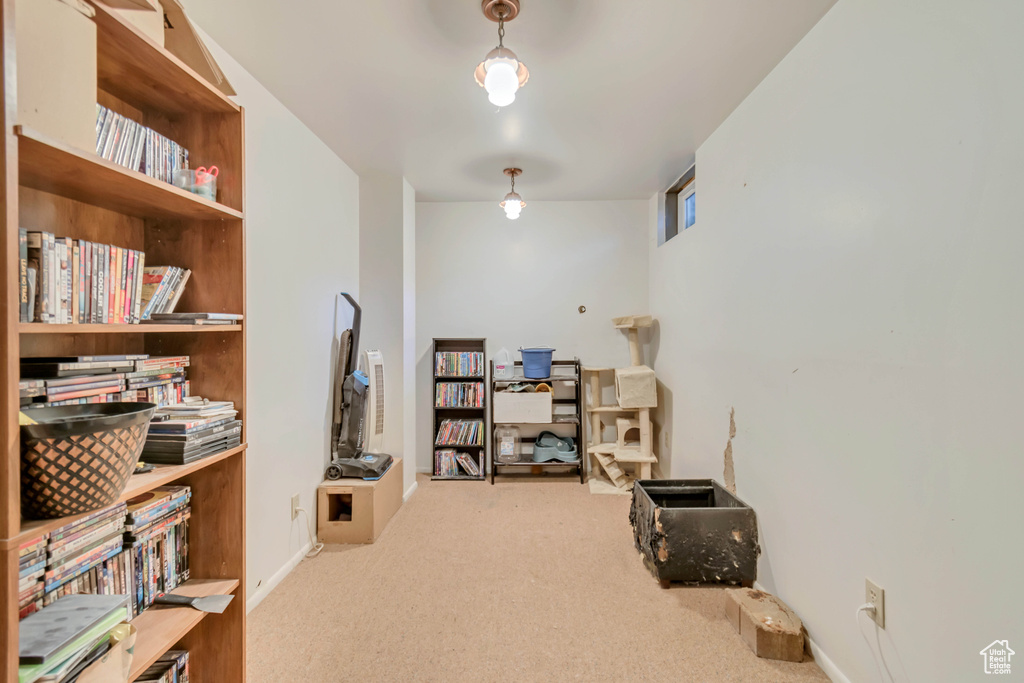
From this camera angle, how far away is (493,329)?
13.8 feet

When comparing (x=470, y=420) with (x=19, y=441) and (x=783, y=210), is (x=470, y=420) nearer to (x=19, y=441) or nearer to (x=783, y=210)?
(x=783, y=210)

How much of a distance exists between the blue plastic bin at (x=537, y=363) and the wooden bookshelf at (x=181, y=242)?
103 inches

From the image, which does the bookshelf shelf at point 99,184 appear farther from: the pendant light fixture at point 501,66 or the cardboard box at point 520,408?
the cardboard box at point 520,408

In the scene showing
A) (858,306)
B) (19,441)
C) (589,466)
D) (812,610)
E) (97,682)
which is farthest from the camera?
(589,466)

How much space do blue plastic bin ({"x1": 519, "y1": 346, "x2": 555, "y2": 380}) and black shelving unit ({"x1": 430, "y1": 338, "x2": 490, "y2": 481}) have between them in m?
0.44

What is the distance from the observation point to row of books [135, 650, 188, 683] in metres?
1.24

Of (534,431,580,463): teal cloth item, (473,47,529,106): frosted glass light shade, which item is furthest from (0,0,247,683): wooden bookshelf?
(534,431,580,463): teal cloth item

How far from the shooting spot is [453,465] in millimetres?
3961

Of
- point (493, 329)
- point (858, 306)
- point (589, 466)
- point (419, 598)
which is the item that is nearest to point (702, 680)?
point (419, 598)

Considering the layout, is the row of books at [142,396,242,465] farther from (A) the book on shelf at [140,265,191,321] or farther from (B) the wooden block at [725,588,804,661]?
(B) the wooden block at [725,588,804,661]

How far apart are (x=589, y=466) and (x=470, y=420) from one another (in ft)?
3.88

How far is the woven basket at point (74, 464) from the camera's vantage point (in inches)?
32.1

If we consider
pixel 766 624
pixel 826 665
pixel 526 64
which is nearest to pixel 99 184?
pixel 526 64

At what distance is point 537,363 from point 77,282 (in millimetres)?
3074
